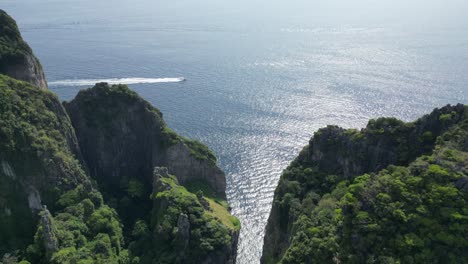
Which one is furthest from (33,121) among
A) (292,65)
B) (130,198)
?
(292,65)

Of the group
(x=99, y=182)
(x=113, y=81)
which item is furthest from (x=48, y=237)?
(x=113, y=81)

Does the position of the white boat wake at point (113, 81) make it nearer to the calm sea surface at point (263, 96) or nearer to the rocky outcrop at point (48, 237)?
the calm sea surface at point (263, 96)

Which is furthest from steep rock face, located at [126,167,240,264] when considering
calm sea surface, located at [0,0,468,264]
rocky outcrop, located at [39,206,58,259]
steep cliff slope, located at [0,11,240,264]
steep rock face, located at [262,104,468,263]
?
rocky outcrop, located at [39,206,58,259]

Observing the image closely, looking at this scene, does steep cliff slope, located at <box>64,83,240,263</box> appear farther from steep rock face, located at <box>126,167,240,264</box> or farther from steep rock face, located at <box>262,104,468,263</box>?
steep rock face, located at <box>262,104,468,263</box>

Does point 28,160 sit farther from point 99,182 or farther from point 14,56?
point 14,56

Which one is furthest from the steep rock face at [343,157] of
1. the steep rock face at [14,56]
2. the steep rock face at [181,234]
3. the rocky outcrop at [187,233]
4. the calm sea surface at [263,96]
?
the steep rock face at [14,56]

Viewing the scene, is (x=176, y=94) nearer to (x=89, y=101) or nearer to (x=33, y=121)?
(x=89, y=101)
